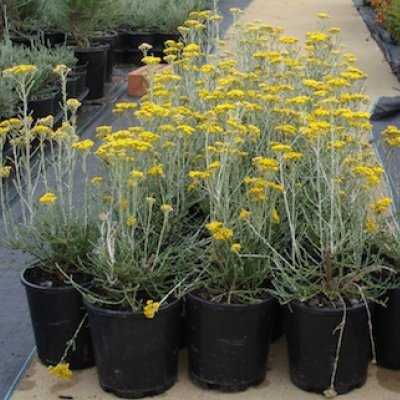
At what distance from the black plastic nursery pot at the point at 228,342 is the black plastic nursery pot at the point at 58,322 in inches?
16.8

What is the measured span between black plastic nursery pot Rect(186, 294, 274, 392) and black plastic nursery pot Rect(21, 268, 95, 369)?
1.40 ft

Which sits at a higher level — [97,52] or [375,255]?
[375,255]

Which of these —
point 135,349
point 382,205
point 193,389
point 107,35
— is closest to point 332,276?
point 382,205

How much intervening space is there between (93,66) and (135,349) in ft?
17.8

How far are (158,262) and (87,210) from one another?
1.29ft

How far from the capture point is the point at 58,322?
3.43m

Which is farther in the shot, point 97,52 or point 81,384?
point 97,52

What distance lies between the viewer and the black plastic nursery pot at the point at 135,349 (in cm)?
319

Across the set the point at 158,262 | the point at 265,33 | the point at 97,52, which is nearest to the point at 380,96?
the point at 97,52

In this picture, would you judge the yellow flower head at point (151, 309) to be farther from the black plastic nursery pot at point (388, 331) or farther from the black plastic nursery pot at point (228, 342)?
the black plastic nursery pot at point (388, 331)

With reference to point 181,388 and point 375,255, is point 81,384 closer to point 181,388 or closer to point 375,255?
point 181,388

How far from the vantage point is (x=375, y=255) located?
3516mm

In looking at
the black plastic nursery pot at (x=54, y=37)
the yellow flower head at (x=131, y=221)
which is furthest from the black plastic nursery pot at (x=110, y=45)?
the yellow flower head at (x=131, y=221)

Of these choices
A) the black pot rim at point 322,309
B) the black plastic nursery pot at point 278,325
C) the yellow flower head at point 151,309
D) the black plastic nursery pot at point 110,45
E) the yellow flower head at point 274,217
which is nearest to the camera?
the yellow flower head at point 151,309
